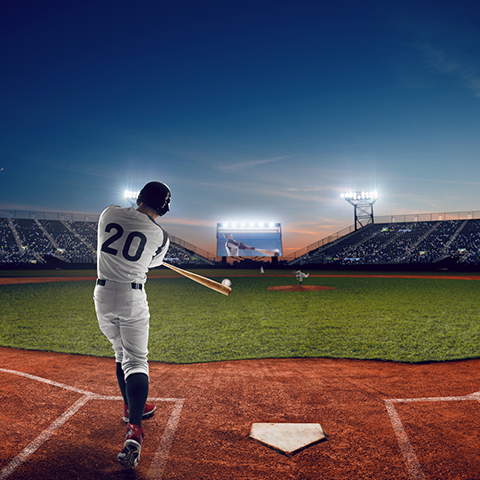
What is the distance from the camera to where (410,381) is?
13.4 ft

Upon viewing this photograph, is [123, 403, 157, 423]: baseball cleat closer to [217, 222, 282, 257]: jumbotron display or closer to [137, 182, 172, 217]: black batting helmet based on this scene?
[137, 182, 172, 217]: black batting helmet

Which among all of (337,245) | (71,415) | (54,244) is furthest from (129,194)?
(71,415)

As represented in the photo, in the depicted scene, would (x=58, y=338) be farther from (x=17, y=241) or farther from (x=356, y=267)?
(x=17, y=241)

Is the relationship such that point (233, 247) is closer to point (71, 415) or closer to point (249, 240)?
point (249, 240)

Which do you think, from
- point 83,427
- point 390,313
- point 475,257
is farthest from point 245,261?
point 83,427

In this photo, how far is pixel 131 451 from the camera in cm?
227

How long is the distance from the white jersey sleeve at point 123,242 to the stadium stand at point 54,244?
33471mm

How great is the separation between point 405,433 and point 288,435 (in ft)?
3.30

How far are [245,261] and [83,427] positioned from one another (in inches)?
1472

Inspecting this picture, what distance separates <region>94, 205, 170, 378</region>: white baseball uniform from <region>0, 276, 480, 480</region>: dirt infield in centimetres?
75

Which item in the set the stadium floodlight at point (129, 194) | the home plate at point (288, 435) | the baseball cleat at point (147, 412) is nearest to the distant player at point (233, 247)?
the stadium floodlight at point (129, 194)

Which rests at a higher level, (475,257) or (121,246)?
(121,246)

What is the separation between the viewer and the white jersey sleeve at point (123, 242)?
2.51 m

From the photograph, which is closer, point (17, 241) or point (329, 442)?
point (329, 442)
